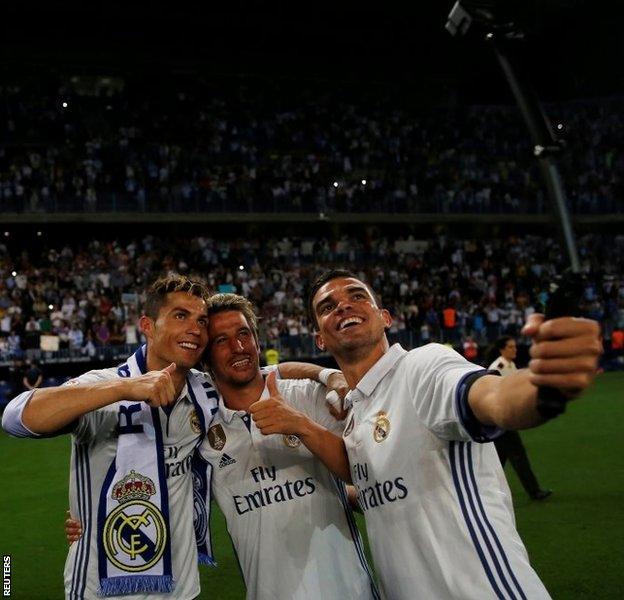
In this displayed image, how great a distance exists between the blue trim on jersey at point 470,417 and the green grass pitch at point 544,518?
403cm

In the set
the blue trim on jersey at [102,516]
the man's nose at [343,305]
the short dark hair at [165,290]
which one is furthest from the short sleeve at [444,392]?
the blue trim on jersey at [102,516]

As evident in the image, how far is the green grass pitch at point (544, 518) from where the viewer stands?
645cm

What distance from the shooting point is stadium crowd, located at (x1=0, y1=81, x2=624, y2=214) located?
96.4ft

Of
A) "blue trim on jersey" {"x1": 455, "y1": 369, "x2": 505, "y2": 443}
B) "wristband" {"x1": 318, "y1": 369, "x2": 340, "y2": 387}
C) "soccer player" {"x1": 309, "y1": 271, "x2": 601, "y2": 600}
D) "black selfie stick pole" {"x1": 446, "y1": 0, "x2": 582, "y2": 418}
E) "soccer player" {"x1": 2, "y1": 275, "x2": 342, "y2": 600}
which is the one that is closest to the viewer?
"black selfie stick pole" {"x1": 446, "y1": 0, "x2": 582, "y2": 418}

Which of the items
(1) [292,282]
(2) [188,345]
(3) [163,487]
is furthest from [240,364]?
(1) [292,282]

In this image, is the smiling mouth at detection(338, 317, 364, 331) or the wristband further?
the wristband

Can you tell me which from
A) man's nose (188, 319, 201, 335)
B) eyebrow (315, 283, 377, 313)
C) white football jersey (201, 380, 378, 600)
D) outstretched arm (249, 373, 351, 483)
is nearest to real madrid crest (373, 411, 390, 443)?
outstretched arm (249, 373, 351, 483)

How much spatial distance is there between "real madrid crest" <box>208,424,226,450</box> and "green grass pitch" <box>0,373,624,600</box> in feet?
10.1

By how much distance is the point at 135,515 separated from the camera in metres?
3.29

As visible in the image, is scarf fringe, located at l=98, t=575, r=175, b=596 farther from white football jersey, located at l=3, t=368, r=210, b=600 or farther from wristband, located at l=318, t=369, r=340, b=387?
wristband, located at l=318, t=369, r=340, b=387

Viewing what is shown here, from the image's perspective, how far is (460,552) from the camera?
8.84 feet

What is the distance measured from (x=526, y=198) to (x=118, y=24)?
19114 millimetres

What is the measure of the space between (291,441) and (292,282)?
24330 mm

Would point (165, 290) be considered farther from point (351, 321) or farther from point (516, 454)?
point (516, 454)
